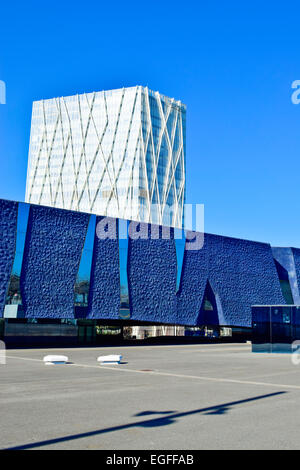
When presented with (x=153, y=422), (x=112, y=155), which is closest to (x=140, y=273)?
(x=153, y=422)

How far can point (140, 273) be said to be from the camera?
45875 mm

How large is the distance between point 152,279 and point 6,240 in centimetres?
1518

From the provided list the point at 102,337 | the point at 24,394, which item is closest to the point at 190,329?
the point at 102,337

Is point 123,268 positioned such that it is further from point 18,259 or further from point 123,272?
point 18,259

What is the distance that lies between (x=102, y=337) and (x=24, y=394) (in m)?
37.2

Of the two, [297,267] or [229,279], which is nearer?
[229,279]

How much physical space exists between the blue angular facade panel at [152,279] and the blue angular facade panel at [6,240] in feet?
37.8

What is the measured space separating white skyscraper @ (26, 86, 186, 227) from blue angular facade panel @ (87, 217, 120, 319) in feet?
358

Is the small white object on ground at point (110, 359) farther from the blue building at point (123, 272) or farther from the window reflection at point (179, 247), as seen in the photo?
the window reflection at point (179, 247)

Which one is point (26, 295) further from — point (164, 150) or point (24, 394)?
point (164, 150)

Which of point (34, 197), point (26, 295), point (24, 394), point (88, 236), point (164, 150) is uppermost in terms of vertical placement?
point (164, 150)

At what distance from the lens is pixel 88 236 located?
1679 inches

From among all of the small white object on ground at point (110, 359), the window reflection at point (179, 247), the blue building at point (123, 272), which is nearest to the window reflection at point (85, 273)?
the blue building at point (123, 272)

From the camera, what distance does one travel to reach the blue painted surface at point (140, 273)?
3844 centimetres
